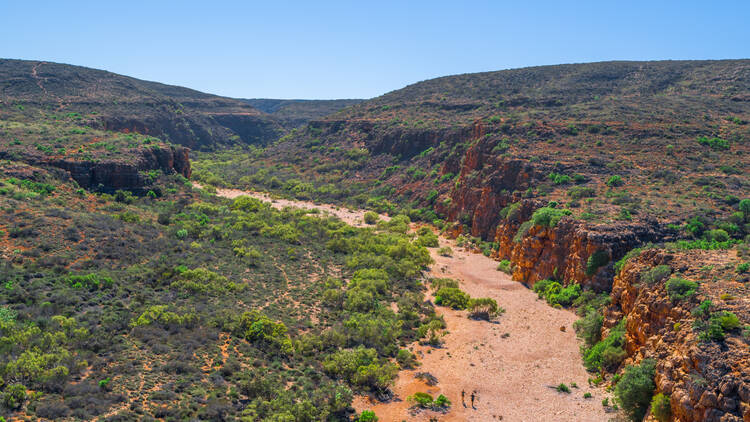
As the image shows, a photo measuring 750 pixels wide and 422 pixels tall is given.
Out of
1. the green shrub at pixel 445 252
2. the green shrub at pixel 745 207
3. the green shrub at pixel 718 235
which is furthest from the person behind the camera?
the green shrub at pixel 445 252

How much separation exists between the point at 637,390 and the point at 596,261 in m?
12.4

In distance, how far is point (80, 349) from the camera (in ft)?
58.9

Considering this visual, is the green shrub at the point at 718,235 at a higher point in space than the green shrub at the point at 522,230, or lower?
higher

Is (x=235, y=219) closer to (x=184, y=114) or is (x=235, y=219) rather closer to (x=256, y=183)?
(x=256, y=183)

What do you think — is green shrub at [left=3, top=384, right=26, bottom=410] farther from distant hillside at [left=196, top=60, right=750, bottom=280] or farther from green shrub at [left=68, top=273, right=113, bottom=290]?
distant hillside at [left=196, top=60, right=750, bottom=280]

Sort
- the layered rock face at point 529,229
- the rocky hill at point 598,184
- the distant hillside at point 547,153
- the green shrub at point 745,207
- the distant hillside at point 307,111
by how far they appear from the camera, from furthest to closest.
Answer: the distant hillside at point 307,111 < the distant hillside at point 547,153 < the green shrub at point 745,207 < the layered rock face at point 529,229 < the rocky hill at point 598,184

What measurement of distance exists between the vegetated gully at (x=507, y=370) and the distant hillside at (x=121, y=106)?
2380 inches

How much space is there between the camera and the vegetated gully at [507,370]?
62.0 feet

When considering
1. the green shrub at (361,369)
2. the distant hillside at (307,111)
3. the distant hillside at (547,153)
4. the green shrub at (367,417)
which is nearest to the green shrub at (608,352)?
the distant hillside at (547,153)

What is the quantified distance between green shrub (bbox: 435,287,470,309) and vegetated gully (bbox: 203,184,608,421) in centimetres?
88

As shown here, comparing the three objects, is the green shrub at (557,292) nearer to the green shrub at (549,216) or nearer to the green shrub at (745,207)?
the green shrub at (549,216)

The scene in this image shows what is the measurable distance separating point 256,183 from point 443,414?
60.7 m

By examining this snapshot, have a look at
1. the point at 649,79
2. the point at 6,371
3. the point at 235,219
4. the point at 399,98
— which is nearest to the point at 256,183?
the point at 235,219

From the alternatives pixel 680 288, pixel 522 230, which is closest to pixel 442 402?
pixel 680 288
